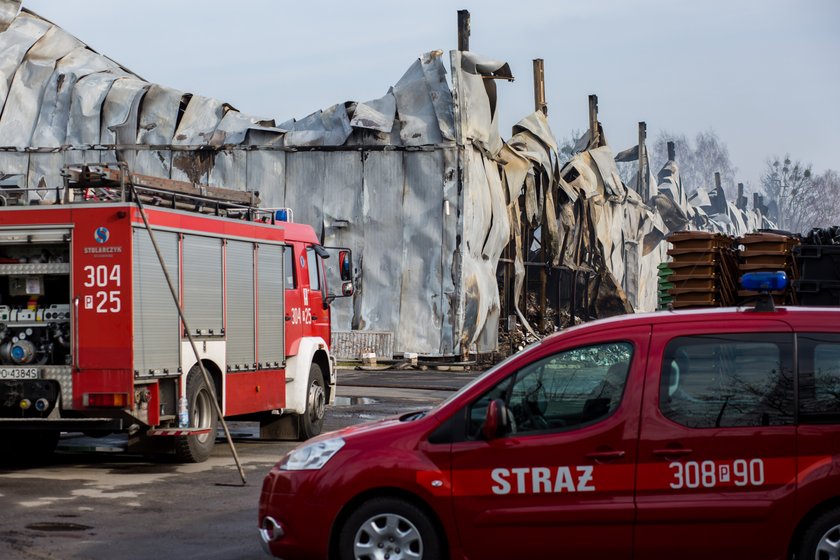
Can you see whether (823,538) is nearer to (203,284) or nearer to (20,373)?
(20,373)

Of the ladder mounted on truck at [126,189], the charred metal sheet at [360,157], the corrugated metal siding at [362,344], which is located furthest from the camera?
the corrugated metal siding at [362,344]

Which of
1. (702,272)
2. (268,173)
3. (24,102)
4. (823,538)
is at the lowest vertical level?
(823,538)

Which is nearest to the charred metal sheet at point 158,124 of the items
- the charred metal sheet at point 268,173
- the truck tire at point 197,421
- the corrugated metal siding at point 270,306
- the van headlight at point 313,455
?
the charred metal sheet at point 268,173

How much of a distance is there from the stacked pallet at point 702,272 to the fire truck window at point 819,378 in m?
11.7

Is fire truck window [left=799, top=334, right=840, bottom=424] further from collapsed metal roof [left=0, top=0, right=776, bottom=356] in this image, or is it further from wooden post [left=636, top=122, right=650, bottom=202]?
wooden post [left=636, top=122, right=650, bottom=202]

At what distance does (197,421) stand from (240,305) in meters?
1.55

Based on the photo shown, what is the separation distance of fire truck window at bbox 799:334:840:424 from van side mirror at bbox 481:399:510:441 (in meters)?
1.62

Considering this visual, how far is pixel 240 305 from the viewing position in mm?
14250

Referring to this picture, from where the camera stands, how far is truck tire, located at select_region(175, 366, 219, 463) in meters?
13.0

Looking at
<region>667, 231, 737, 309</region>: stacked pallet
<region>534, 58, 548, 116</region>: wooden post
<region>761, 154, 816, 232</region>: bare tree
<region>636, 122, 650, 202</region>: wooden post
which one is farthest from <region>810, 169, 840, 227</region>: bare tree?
<region>667, 231, 737, 309</region>: stacked pallet

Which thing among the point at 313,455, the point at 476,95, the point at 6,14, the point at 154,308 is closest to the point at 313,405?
the point at 154,308

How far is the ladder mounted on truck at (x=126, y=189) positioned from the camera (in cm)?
1235

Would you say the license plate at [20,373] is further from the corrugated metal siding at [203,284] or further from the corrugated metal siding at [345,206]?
the corrugated metal siding at [345,206]

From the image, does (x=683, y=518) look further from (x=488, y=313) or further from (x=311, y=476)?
(x=488, y=313)
